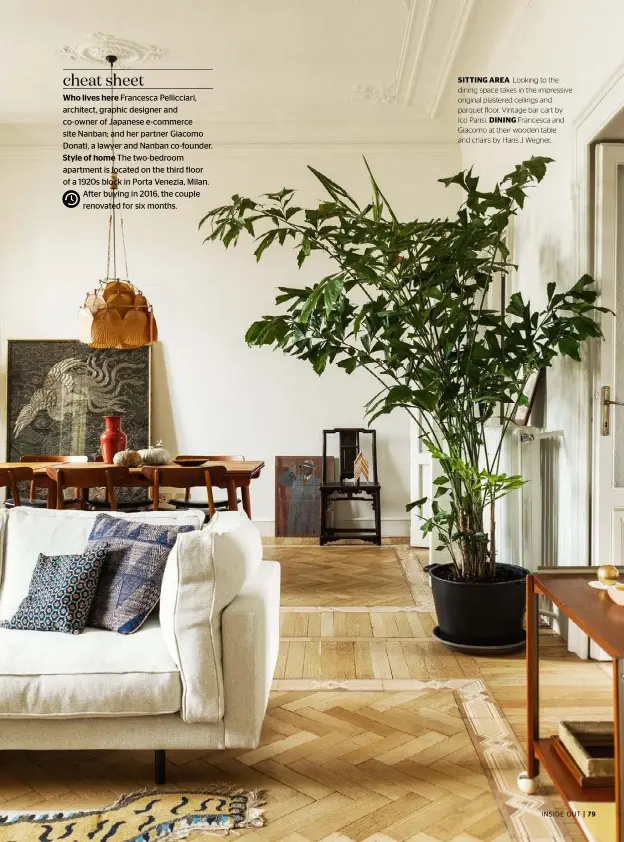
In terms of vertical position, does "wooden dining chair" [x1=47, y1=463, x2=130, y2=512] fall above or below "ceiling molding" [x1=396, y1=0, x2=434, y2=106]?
below

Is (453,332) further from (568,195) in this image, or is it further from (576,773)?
(576,773)

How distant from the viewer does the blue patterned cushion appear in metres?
2.92

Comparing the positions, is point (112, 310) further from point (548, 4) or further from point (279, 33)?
point (548, 4)

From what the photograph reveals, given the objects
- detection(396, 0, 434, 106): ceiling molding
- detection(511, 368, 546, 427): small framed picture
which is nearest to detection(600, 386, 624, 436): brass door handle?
detection(511, 368, 546, 427): small framed picture

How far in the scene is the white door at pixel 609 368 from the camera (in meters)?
3.97

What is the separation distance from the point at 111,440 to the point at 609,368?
3.56m

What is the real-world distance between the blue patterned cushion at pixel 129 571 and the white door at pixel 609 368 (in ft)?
6.71

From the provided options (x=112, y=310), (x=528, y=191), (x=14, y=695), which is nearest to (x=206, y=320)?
(x=112, y=310)

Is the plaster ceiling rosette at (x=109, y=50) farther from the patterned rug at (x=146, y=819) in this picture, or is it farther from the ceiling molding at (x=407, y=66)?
the patterned rug at (x=146, y=819)

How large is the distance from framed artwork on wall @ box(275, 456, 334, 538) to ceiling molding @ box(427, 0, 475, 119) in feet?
10.9

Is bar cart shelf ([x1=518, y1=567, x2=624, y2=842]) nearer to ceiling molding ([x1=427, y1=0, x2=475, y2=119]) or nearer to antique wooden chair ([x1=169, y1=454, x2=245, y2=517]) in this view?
antique wooden chair ([x1=169, y1=454, x2=245, y2=517])

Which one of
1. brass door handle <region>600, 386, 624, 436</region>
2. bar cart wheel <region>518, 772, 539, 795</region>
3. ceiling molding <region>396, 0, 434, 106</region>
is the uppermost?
ceiling molding <region>396, 0, 434, 106</region>

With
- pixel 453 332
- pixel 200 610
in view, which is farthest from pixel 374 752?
pixel 453 332

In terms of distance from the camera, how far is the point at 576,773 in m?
2.27
